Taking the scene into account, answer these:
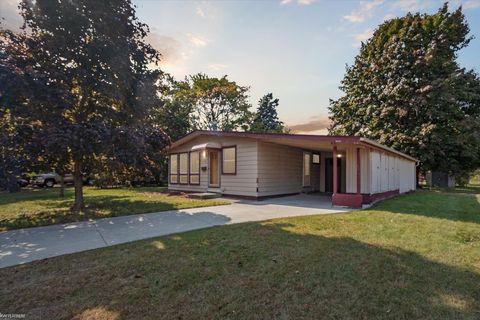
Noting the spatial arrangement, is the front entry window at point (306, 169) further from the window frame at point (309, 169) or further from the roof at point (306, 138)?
the roof at point (306, 138)

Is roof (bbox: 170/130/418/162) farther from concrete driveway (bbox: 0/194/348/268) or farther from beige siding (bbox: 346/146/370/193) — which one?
concrete driveway (bbox: 0/194/348/268)

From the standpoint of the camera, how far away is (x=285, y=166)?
12609mm

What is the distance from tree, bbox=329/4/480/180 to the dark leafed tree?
61.5 ft

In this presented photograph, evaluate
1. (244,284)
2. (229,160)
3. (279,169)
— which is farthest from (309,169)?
(244,284)

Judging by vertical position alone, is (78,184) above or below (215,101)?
below

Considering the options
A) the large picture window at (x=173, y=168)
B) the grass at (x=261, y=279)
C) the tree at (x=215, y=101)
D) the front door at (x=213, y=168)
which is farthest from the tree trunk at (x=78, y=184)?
the tree at (x=215, y=101)

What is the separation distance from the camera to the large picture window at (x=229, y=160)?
12094mm

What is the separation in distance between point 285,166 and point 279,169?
526 millimetres

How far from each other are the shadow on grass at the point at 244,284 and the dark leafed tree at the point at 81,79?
376 centimetres

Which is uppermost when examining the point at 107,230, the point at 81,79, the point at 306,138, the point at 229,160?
the point at 81,79

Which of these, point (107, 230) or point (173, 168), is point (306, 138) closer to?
point (107, 230)

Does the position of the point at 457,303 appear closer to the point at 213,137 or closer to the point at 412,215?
the point at 412,215

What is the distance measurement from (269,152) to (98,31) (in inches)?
288

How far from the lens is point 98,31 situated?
26.2ft
